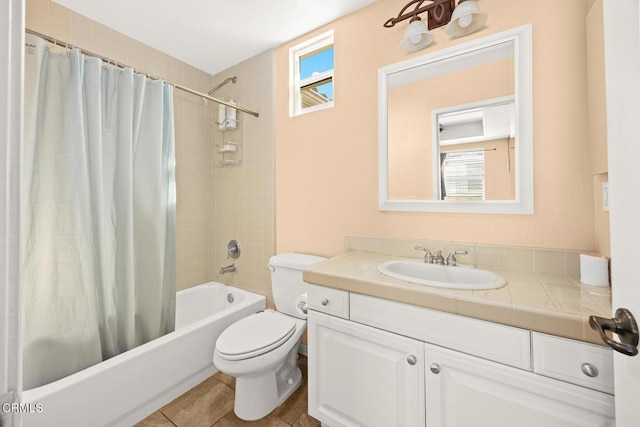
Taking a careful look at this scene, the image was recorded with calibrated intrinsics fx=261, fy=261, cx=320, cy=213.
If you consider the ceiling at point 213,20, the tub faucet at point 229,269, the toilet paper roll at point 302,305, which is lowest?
the toilet paper roll at point 302,305

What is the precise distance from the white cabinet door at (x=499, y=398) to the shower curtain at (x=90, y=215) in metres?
1.56

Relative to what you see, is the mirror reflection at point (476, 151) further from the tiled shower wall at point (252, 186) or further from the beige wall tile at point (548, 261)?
the tiled shower wall at point (252, 186)

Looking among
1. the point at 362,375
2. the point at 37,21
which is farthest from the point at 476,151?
the point at 37,21

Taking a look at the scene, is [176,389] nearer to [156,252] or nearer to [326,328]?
[156,252]

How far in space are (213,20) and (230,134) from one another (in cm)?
84

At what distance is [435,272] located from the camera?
1.30m

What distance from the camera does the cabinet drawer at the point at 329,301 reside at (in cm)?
115

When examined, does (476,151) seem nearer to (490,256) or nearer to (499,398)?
(490,256)

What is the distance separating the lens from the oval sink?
1.09 meters

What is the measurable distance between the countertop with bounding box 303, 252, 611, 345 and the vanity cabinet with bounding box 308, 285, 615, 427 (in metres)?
0.03

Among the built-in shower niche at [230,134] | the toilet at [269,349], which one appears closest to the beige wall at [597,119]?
the toilet at [269,349]

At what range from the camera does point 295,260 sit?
1.73 meters

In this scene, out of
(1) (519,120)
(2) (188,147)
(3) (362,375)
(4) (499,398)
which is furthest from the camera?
(2) (188,147)

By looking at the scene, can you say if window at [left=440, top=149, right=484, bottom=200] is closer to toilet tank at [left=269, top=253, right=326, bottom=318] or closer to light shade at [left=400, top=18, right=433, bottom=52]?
light shade at [left=400, top=18, right=433, bottom=52]
